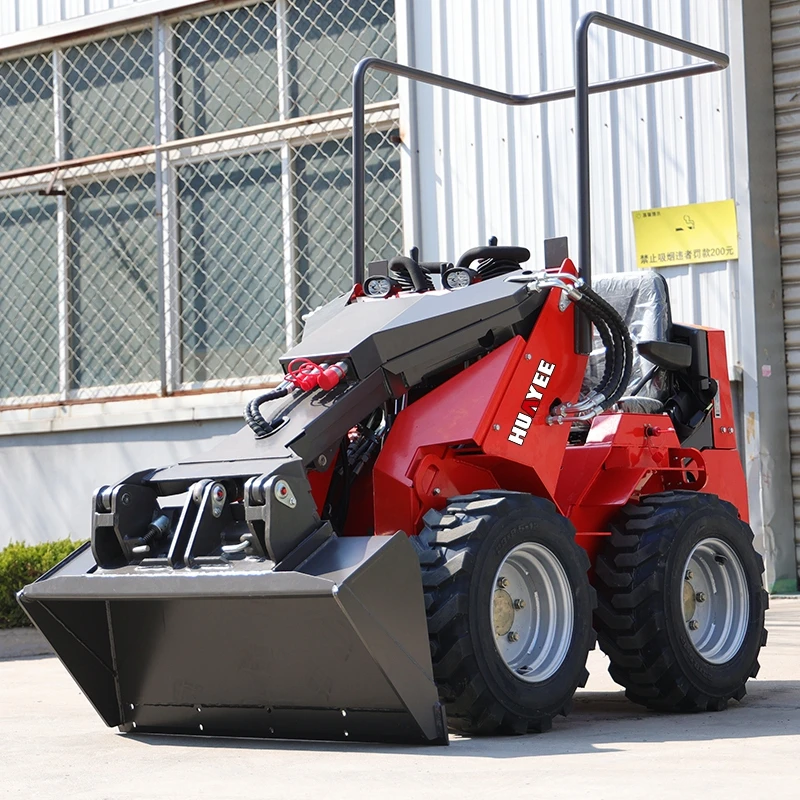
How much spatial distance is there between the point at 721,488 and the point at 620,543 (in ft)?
3.41

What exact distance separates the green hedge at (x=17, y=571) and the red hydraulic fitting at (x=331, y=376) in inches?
187

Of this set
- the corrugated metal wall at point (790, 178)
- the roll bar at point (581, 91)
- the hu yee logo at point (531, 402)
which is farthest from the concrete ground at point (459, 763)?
the corrugated metal wall at point (790, 178)

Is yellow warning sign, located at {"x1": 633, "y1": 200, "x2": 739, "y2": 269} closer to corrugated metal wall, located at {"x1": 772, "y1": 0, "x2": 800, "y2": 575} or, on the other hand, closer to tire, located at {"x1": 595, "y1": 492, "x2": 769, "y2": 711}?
corrugated metal wall, located at {"x1": 772, "y1": 0, "x2": 800, "y2": 575}

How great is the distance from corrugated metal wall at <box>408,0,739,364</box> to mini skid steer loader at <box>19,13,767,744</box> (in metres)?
4.09

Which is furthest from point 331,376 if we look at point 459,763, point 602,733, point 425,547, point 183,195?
point 183,195

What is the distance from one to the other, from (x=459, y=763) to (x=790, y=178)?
22.5ft

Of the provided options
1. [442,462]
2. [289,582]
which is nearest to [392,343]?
[442,462]

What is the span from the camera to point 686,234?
10.3m

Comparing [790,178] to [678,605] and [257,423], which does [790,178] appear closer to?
[678,605]

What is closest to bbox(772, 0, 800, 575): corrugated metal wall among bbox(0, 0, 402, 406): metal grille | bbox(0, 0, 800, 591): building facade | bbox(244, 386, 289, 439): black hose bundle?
bbox(0, 0, 800, 591): building facade

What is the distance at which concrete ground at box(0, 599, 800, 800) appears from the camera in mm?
4184

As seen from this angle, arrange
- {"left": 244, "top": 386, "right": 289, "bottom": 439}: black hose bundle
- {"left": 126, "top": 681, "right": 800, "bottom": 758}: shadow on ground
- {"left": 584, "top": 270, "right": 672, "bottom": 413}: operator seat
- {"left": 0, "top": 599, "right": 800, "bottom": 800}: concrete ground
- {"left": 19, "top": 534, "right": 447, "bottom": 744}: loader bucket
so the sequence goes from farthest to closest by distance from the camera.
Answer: {"left": 584, "top": 270, "right": 672, "bottom": 413}: operator seat < {"left": 244, "top": 386, "right": 289, "bottom": 439}: black hose bundle < {"left": 126, "top": 681, "right": 800, "bottom": 758}: shadow on ground < {"left": 19, "top": 534, "right": 447, "bottom": 744}: loader bucket < {"left": 0, "top": 599, "right": 800, "bottom": 800}: concrete ground

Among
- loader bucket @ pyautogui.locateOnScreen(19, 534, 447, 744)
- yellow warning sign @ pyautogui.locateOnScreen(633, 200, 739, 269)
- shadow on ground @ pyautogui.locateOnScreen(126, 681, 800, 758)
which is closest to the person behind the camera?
loader bucket @ pyautogui.locateOnScreen(19, 534, 447, 744)

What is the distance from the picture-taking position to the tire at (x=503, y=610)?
16.4ft
